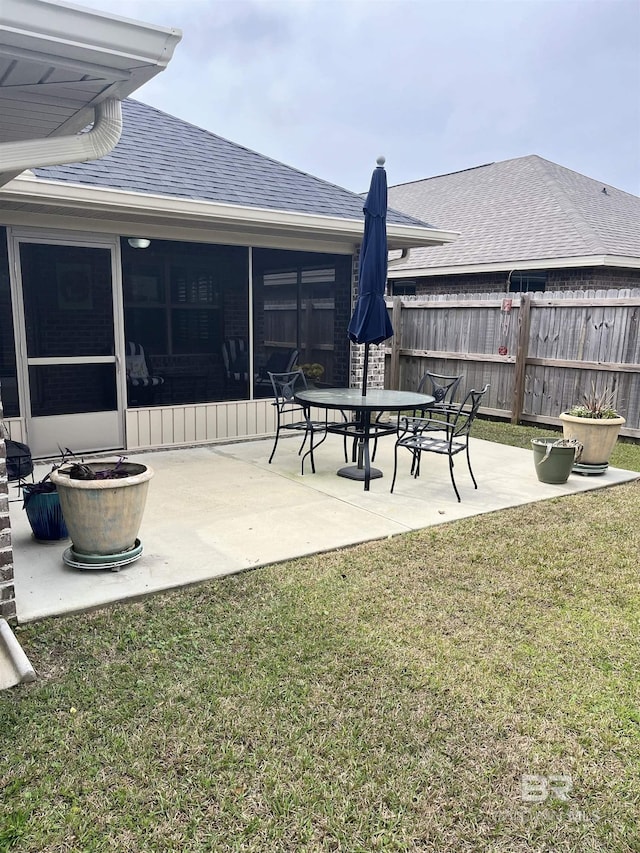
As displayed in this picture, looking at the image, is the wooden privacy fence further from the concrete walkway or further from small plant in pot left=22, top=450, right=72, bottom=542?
small plant in pot left=22, top=450, right=72, bottom=542

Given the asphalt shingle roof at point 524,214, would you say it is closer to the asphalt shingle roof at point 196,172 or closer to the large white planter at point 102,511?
the asphalt shingle roof at point 196,172

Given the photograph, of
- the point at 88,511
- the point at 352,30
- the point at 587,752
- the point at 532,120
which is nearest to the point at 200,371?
the point at 88,511

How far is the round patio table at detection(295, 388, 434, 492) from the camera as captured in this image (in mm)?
5362

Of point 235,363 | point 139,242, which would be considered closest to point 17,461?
point 139,242

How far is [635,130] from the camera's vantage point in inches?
1057

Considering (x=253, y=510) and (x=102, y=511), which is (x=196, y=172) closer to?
(x=253, y=510)

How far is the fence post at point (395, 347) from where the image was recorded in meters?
10.7

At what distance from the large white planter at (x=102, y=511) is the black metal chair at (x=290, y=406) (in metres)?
2.43

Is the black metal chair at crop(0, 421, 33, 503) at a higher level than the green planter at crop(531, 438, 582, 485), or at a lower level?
higher

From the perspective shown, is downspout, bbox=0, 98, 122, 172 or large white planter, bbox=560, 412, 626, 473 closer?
downspout, bbox=0, 98, 122, 172

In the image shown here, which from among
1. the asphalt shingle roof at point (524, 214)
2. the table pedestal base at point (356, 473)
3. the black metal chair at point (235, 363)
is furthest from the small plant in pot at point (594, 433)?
the asphalt shingle roof at point (524, 214)

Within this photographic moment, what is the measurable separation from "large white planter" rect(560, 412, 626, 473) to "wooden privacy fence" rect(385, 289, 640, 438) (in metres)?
1.96

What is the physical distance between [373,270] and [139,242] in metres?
2.51

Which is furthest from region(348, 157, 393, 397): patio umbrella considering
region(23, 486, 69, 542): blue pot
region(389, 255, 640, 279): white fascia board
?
region(389, 255, 640, 279): white fascia board
